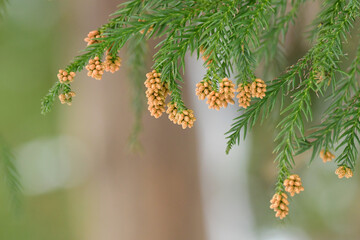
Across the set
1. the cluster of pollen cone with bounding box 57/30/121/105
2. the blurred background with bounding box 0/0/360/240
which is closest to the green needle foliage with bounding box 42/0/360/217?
the cluster of pollen cone with bounding box 57/30/121/105

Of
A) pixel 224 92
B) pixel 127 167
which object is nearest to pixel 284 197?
pixel 224 92

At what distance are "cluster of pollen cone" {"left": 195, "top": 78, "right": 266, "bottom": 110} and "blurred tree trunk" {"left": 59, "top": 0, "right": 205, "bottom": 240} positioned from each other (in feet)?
2.80

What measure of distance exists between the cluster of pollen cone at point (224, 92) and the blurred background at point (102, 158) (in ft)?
2.55

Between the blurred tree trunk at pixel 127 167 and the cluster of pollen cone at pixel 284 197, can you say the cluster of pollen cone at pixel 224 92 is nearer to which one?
the cluster of pollen cone at pixel 284 197

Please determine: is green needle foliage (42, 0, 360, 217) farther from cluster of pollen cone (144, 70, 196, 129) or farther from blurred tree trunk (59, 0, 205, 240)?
blurred tree trunk (59, 0, 205, 240)

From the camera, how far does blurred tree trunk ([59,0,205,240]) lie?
3.86ft

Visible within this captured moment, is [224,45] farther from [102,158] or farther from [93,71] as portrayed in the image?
[102,158]

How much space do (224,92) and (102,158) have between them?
960 mm

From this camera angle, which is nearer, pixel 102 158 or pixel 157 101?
pixel 157 101

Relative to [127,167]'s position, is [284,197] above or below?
below

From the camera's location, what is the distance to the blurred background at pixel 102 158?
116 centimetres

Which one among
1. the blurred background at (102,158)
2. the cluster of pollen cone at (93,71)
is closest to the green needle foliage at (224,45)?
the cluster of pollen cone at (93,71)

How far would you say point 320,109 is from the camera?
0.70 m

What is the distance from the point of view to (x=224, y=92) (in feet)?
0.93
